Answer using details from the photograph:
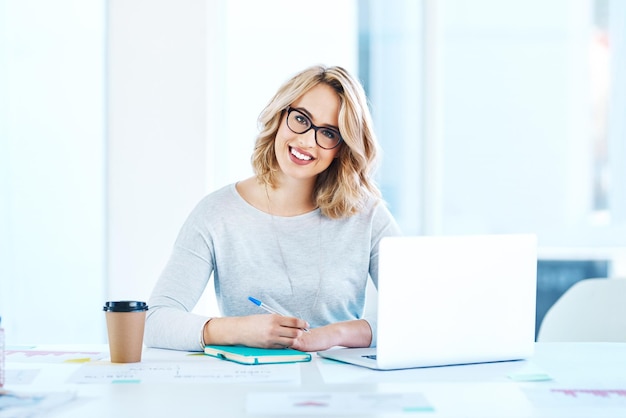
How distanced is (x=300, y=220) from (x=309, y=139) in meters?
0.25

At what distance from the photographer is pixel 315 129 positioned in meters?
2.18

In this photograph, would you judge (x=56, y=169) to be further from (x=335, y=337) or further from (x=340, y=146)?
(x=335, y=337)

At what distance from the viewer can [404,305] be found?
153cm

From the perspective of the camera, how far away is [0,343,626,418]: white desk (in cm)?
126

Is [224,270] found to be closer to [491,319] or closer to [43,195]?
[491,319]

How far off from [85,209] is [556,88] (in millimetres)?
2250

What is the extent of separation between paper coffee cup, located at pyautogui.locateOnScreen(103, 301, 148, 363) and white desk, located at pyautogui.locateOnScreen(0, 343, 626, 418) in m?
0.03

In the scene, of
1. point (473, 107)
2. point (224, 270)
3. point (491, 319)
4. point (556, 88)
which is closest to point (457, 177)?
point (473, 107)

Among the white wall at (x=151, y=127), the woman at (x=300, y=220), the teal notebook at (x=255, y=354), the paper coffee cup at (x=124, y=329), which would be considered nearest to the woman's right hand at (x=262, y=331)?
the teal notebook at (x=255, y=354)

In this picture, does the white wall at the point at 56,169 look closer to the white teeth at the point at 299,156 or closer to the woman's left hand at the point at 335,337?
the white teeth at the point at 299,156

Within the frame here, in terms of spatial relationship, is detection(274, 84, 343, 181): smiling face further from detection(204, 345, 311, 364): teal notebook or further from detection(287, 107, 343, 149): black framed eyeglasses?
detection(204, 345, 311, 364): teal notebook

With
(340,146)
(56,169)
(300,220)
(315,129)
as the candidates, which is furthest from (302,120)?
(56,169)

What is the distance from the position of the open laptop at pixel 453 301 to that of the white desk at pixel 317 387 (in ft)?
0.12

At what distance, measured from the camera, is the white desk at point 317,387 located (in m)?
1.26
